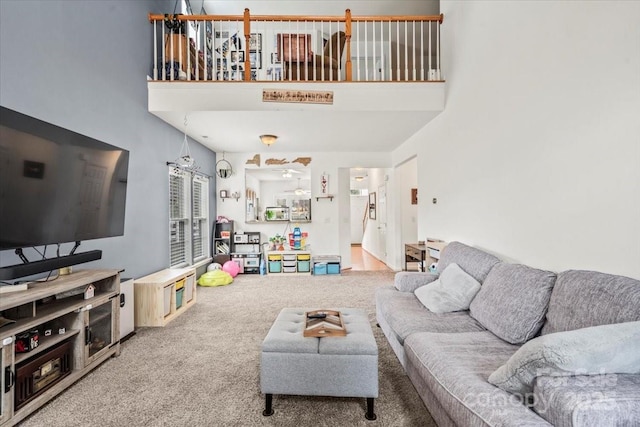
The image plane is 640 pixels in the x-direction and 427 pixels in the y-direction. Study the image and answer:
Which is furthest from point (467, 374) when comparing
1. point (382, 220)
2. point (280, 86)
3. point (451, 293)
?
point (382, 220)

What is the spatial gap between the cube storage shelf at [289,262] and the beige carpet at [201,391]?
2.40 metres

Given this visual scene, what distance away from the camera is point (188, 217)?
485 cm

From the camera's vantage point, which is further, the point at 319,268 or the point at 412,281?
the point at 319,268

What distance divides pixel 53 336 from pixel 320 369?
191cm

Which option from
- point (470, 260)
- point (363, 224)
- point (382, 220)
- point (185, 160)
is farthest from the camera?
point (363, 224)

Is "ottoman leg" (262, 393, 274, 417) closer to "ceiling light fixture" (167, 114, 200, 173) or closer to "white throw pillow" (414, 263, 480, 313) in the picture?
"white throw pillow" (414, 263, 480, 313)

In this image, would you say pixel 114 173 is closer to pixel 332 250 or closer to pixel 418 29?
pixel 332 250

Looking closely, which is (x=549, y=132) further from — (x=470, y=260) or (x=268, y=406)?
(x=268, y=406)

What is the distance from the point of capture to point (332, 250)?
20.4 feet

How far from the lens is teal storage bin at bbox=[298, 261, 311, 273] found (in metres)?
5.77

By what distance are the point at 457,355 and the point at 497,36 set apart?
2.84 m

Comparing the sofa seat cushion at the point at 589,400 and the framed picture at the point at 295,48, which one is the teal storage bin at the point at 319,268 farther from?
the sofa seat cushion at the point at 589,400

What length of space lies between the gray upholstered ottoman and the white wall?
1.57 m

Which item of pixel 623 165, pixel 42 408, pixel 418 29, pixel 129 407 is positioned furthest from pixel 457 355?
pixel 418 29
